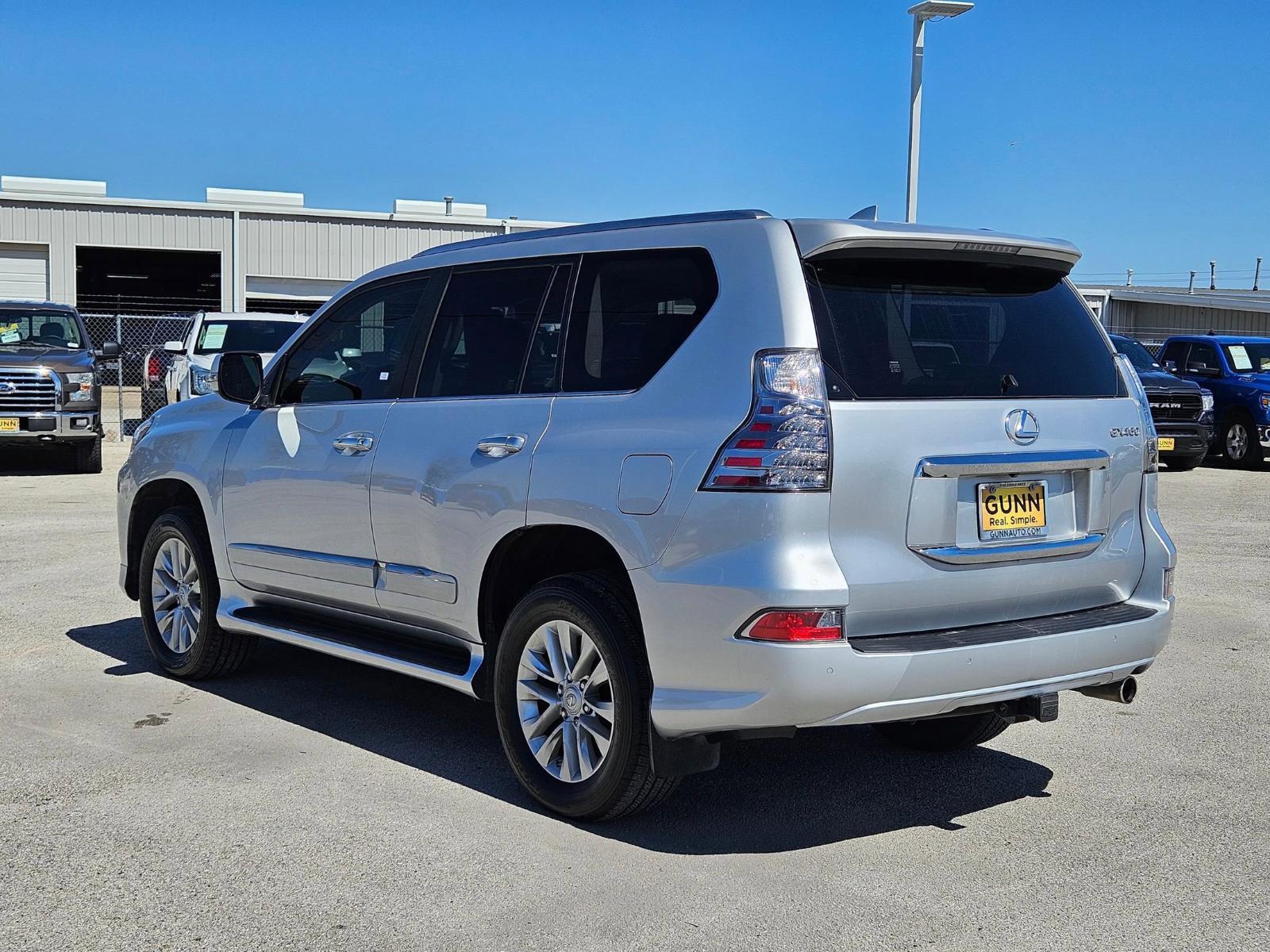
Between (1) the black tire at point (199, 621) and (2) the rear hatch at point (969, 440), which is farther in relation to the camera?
(1) the black tire at point (199, 621)

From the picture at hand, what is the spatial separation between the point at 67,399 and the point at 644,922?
14459 mm

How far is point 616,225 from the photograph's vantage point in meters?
4.89

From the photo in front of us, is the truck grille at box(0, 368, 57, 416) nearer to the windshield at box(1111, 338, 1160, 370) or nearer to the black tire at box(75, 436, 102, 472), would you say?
the black tire at box(75, 436, 102, 472)

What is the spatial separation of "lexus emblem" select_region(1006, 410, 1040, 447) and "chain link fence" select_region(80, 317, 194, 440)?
1808 centimetres

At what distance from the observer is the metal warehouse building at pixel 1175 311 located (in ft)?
130

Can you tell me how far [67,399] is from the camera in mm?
16438

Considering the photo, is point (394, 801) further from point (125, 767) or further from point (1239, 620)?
point (1239, 620)

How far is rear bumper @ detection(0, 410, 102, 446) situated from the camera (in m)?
16.2

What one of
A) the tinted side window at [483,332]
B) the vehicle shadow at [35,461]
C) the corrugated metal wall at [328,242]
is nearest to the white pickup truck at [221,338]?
the vehicle shadow at [35,461]

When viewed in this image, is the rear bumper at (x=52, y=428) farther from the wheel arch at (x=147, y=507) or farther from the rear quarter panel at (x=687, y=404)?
the rear quarter panel at (x=687, y=404)

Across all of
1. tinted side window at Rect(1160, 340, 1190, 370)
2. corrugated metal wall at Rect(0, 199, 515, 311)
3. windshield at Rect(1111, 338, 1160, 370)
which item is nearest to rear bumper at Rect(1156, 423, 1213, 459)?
windshield at Rect(1111, 338, 1160, 370)

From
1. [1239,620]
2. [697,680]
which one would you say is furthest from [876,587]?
[1239,620]

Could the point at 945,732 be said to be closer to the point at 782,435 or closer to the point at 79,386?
the point at 782,435

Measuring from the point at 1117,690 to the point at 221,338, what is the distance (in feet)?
48.7
